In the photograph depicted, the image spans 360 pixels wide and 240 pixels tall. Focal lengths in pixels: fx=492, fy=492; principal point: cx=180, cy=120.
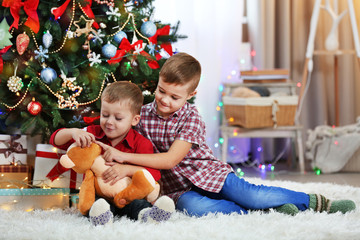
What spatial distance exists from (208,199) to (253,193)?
158 mm

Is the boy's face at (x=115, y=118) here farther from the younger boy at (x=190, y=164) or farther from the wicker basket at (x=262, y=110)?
the wicker basket at (x=262, y=110)

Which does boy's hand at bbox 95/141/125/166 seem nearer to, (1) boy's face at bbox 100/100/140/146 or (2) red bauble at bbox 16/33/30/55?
(1) boy's face at bbox 100/100/140/146

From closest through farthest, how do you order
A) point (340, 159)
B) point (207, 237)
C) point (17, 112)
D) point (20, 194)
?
point (207, 237)
point (20, 194)
point (17, 112)
point (340, 159)

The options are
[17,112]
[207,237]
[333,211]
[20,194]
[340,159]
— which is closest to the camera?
[207,237]

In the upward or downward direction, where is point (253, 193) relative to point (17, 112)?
downward

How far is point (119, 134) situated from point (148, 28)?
604 millimetres

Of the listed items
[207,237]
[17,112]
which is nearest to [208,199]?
[207,237]

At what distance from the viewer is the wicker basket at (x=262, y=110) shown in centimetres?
295

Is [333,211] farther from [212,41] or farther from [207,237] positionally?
[212,41]

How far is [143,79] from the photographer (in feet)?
6.77

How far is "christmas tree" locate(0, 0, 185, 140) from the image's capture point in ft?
6.23

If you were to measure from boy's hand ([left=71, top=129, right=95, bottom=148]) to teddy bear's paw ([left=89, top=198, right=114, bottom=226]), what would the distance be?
210mm

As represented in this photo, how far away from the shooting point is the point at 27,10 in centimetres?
188

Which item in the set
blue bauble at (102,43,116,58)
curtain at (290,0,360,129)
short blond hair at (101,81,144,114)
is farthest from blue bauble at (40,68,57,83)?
curtain at (290,0,360,129)
